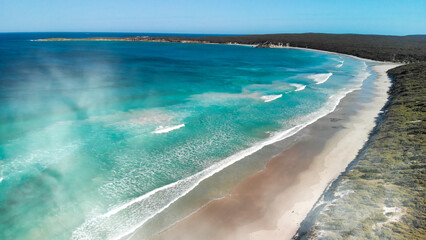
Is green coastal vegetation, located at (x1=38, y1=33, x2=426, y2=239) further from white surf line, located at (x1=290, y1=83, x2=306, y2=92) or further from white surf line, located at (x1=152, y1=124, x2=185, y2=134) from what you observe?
white surf line, located at (x1=290, y1=83, x2=306, y2=92)

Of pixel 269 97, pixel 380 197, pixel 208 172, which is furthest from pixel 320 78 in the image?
pixel 380 197

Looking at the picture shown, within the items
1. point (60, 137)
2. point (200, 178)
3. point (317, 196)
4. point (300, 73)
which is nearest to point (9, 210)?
point (60, 137)

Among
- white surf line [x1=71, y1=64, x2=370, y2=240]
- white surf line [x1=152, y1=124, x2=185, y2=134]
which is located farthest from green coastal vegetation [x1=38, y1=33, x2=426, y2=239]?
white surf line [x1=152, y1=124, x2=185, y2=134]

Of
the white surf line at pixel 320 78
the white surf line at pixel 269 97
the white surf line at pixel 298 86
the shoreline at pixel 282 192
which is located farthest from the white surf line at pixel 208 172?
the white surf line at pixel 320 78

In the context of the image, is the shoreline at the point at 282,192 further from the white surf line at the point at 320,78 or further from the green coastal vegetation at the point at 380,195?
the white surf line at the point at 320,78

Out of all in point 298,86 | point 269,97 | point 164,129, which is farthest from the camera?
point 298,86

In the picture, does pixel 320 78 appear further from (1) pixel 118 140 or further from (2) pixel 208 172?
(1) pixel 118 140
